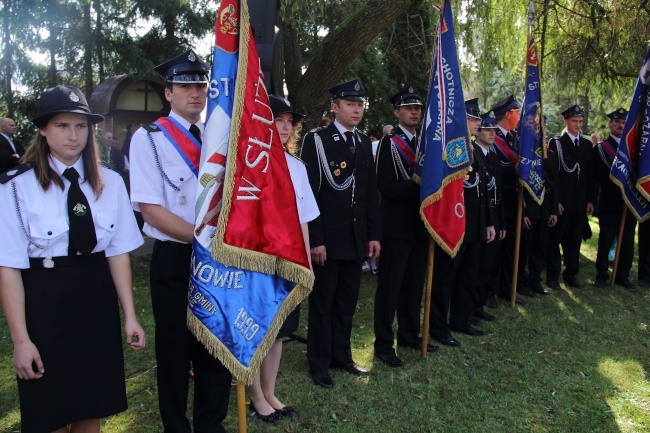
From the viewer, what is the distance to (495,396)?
4.00 m

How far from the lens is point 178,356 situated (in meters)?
2.90

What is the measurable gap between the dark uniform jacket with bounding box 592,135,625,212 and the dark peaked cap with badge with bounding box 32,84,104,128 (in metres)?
A: 6.89

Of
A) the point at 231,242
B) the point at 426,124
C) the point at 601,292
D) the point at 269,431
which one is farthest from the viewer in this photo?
the point at 601,292

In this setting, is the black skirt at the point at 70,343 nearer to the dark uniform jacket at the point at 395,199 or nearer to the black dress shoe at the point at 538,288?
the dark uniform jacket at the point at 395,199

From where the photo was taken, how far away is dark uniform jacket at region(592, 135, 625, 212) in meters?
7.30

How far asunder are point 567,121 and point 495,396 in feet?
14.6

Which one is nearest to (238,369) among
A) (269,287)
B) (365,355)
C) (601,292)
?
(269,287)

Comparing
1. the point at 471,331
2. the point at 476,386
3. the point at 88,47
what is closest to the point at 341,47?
the point at 471,331

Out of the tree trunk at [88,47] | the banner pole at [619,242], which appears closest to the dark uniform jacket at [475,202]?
the banner pole at [619,242]

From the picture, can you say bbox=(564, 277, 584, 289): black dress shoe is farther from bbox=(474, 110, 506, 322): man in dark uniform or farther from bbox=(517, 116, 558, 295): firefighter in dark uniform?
bbox=(474, 110, 506, 322): man in dark uniform

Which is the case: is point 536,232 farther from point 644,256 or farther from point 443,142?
point 443,142

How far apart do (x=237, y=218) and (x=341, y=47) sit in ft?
15.1

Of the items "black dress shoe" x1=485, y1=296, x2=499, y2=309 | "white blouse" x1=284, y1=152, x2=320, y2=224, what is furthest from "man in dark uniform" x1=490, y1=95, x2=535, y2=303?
"white blouse" x1=284, y1=152, x2=320, y2=224

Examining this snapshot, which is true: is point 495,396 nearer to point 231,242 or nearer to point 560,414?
point 560,414
